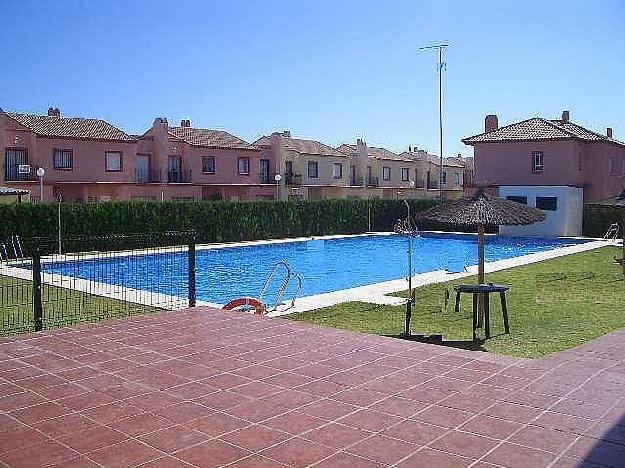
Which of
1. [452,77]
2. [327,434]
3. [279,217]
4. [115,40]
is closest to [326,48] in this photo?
[115,40]

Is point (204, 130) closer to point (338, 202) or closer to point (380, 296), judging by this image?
point (338, 202)

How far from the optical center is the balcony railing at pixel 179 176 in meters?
42.2

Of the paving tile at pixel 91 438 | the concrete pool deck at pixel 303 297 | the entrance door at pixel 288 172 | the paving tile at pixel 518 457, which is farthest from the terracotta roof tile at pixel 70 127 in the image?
the paving tile at pixel 518 457

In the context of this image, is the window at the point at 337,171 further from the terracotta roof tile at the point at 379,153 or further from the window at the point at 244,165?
the window at the point at 244,165

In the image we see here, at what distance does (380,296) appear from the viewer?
45.7 feet

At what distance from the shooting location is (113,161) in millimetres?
38281

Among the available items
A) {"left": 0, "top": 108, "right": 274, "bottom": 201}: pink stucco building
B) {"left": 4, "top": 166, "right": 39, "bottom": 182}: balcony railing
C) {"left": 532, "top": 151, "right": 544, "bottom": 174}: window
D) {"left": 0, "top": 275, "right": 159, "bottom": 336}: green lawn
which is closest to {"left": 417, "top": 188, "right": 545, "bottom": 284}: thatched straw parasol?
{"left": 0, "top": 275, "right": 159, "bottom": 336}: green lawn

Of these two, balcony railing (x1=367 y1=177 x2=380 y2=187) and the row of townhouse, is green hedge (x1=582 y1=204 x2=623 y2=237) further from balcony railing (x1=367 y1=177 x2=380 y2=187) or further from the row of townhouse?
balcony railing (x1=367 y1=177 x2=380 y2=187)

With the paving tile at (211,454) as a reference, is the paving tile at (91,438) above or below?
above

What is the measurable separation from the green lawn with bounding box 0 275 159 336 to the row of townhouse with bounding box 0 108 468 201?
13.7m

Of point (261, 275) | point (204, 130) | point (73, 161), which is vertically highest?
point (204, 130)

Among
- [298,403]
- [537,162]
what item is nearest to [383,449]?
[298,403]

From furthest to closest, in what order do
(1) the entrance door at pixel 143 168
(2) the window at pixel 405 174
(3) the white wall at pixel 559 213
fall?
1. (2) the window at pixel 405 174
2. (1) the entrance door at pixel 143 168
3. (3) the white wall at pixel 559 213

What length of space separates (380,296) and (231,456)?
9549 mm
